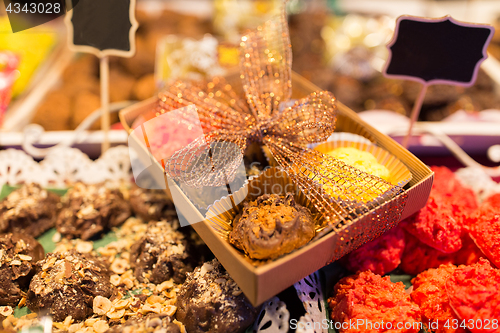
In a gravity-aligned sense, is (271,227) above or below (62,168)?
above

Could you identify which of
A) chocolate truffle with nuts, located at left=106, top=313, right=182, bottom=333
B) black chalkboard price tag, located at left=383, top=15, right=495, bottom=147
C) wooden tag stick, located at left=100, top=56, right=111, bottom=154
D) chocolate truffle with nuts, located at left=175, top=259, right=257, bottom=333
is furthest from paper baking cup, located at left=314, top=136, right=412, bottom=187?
wooden tag stick, located at left=100, top=56, right=111, bottom=154

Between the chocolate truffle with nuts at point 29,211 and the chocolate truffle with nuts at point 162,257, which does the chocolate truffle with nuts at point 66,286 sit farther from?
the chocolate truffle with nuts at point 29,211

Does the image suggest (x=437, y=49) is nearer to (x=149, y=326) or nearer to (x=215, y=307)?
(x=215, y=307)

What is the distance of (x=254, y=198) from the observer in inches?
53.7

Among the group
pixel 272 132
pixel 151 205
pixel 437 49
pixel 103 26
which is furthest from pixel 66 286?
pixel 437 49

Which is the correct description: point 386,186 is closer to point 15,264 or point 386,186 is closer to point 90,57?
point 15,264

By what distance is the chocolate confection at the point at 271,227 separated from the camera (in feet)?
3.56

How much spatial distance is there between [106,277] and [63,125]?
4.61 ft

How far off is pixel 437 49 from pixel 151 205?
1.46 meters

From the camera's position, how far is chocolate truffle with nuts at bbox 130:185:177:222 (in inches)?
64.8

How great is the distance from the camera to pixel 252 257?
3.67 feet

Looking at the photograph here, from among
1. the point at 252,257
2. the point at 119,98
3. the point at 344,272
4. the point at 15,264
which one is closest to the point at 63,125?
the point at 119,98

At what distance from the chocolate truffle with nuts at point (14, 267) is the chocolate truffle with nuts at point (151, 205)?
46 cm

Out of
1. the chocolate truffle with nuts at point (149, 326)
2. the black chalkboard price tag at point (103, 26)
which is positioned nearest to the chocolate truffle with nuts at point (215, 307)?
the chocolate truffle with nuts at point (149, 326)
